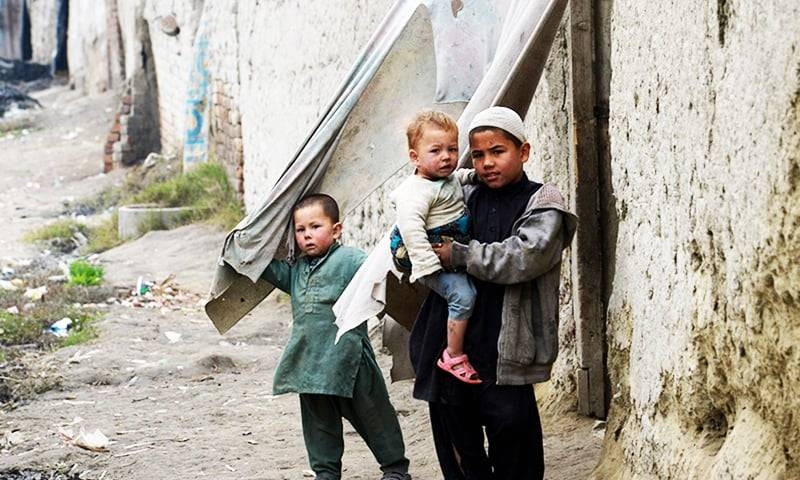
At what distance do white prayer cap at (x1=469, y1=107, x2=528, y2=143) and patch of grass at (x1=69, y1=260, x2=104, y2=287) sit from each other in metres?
5.64

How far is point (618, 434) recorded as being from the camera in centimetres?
361

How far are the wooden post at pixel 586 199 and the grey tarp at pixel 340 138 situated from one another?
254 mm

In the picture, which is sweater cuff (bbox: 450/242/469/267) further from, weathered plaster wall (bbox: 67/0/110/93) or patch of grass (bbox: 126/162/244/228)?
weathered plaster wall (bbox: 67/0/110/93)

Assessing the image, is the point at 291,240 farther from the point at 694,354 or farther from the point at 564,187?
the point at 694,354

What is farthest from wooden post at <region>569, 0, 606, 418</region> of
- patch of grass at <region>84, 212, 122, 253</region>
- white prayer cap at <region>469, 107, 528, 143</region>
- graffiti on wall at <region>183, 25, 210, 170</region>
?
graffiti on wall at <region>183, 25, 210, 170</region>

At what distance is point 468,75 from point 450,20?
20cm

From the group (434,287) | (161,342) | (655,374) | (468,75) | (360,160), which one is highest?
(468,75)

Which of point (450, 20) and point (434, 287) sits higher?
point (450, 20)

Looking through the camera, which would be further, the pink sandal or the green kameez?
the green kameez

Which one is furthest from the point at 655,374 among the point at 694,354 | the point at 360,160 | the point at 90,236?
the point at 90,236

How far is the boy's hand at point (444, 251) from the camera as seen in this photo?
130 inches

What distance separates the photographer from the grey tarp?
12.5ft

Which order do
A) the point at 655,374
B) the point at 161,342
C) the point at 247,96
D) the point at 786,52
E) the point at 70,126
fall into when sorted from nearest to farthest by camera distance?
the point at 786,52
the point at 655,374
the point at 161,342
the point at 247,96
the point at 70,126

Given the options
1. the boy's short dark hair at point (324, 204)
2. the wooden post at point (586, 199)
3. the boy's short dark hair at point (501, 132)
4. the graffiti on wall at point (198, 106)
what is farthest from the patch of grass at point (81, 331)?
the boy's short dark hair at point (501, 132)
